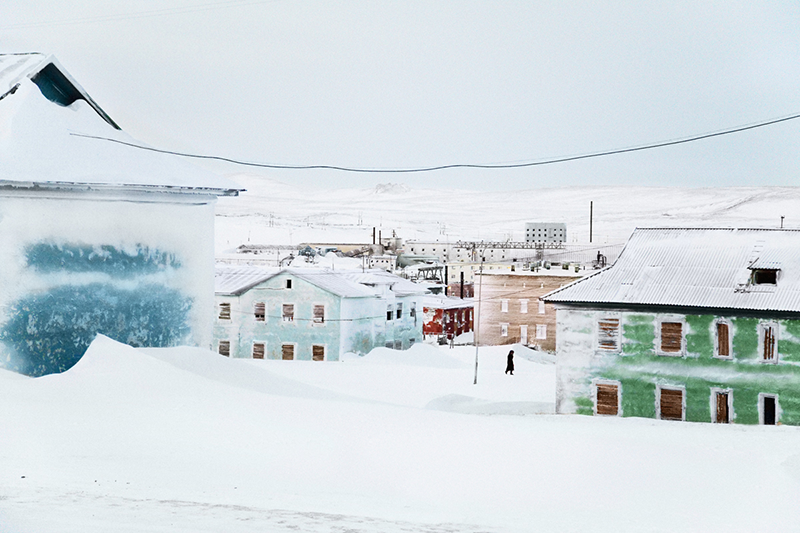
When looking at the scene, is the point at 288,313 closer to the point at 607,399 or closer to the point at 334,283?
the point at 334,283

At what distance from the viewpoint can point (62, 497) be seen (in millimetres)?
6422

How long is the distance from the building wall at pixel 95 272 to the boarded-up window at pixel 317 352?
29701 mm

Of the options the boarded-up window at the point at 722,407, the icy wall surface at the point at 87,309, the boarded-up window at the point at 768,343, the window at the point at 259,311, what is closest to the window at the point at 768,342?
the boarded-up window at the point at 768,343

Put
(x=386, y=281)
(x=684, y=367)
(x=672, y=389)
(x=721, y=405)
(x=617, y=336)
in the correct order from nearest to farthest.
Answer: (x=721, y=405), (x=684, y=367), (x=672, y=389), (x=617, y=336), (x=386, y=281)

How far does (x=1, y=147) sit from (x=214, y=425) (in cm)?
483

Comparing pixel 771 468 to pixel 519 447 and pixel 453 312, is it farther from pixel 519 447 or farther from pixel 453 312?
pixel 453 312

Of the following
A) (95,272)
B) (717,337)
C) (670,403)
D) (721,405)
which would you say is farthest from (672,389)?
(95,272)

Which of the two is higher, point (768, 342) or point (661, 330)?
point (661, 330)

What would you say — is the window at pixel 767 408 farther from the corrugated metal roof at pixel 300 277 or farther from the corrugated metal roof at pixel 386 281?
the corrugated metal roof at pixel 386 281

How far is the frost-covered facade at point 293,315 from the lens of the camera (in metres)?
42.2

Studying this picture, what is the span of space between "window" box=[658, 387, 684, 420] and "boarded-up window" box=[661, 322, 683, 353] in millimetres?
1122

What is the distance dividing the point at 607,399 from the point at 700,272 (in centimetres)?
444

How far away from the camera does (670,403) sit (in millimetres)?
23953

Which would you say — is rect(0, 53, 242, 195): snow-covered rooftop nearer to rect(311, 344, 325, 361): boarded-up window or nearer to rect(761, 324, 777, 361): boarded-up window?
rect(761, 324, 777, 361): boarded-up window
